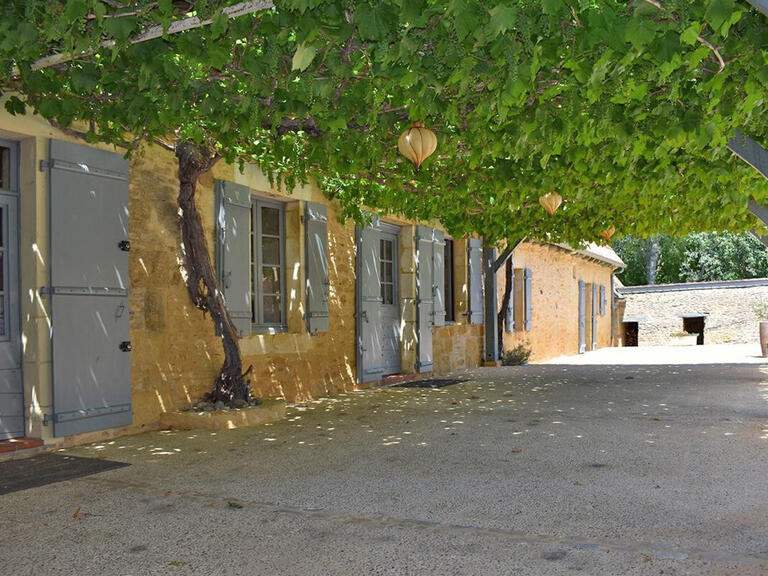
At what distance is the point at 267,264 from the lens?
7148 millimetres

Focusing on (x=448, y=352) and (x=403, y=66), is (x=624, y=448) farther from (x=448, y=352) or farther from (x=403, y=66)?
(x=448, y=352)

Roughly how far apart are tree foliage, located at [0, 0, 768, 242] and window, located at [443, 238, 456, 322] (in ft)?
13.0

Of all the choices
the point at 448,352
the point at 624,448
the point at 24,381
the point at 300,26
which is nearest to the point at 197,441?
the point at 24,381

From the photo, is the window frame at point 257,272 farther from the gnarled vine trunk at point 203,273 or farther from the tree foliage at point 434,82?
the gnarled vine trunk at point 203,273

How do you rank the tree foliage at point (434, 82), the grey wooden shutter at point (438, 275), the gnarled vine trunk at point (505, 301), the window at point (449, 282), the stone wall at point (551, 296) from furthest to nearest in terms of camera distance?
the stone wall at point (551, 296) < the gnarled vine trunk at point (505, 301) < the window at point (449, 282) < the grey wooden shutter at point (438, 275) < the tree foliage at point (434, 82)

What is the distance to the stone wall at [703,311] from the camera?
22.8 metres

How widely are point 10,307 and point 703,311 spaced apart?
74.6 feet

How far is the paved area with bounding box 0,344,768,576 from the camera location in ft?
8.52

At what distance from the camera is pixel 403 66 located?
11.7ft

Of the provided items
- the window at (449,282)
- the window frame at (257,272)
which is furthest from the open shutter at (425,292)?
the window frame at (257,272)

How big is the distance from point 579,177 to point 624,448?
2.74 m

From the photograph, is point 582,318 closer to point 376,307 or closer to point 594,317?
point 594,317

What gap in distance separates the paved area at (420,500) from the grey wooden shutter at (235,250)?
3.83ft

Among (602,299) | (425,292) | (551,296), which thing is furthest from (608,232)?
(602,299)
